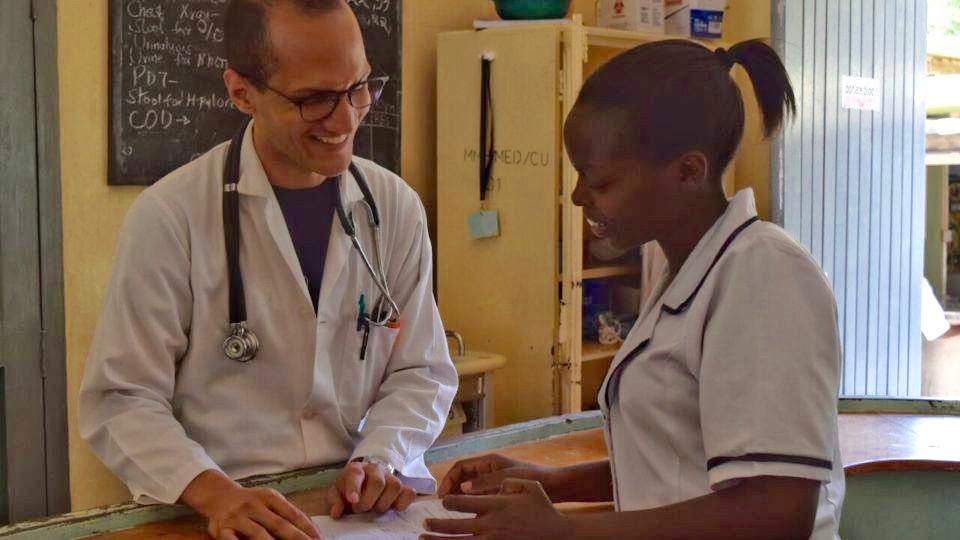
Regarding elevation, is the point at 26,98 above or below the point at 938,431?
above

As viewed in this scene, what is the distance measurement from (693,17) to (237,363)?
2884 millimetres

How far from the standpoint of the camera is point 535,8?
369 cm

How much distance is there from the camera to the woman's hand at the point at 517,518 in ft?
3.97

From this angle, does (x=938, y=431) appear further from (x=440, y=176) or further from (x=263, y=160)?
(x=440, y=176)

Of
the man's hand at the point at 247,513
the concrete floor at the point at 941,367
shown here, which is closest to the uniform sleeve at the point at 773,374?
the man's hand at the point at 247,513

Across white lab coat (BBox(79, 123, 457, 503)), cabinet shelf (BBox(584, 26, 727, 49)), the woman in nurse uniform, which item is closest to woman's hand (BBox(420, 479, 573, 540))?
the woman in nurse uniform

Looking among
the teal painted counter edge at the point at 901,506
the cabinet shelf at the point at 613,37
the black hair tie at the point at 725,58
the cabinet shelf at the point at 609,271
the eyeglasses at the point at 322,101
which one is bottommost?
the teal painted counter edge at the point at 901,506

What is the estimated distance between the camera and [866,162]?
4.75 m

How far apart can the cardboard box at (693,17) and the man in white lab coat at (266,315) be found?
256cm

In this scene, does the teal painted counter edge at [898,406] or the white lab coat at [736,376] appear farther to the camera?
the teal painted counter edge at [898,406]

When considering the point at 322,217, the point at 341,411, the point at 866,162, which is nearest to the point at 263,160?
the point at 322,217

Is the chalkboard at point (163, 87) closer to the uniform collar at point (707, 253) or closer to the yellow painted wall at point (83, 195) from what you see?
the yellow painted wall at point (83, 195)

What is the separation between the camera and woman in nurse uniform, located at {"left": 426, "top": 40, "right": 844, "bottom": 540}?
3.75 feet

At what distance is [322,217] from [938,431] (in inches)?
47.3
